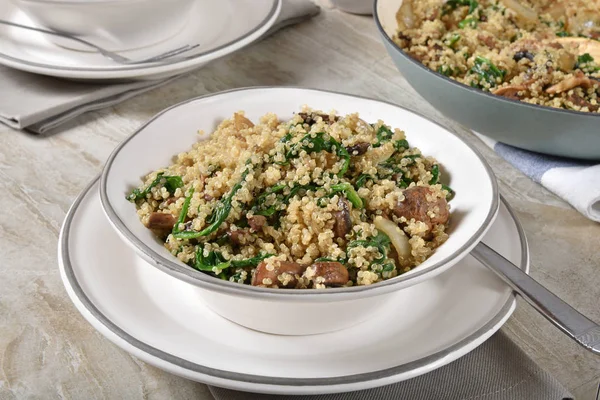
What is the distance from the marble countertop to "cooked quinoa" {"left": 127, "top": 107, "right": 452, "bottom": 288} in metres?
0.23

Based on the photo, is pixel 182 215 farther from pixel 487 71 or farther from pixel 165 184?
pixel 487 71

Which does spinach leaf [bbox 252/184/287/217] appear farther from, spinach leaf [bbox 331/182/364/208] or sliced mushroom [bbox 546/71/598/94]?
sliced mushroom [bbox 546/71/598/94]

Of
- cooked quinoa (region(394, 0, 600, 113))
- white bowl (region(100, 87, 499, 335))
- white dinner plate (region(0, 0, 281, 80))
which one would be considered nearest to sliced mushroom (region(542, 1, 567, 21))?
cooked quinoa (region(394, 0, 600, 113))

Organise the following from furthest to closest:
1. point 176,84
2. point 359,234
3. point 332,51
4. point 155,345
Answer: point 332,51, point 176,84, point 359,234, point 155,345

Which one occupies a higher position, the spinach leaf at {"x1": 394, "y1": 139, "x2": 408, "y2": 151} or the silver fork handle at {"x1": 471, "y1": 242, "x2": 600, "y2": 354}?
the spinach leaf at {"x1": 394, "y1": 139, "x2": 408, "y2": 151}

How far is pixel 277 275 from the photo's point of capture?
40.5 inches

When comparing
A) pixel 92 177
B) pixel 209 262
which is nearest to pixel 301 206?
pixel 209 262

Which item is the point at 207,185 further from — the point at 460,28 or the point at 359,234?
the point at 460,28

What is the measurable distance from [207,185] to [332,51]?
3.66ft

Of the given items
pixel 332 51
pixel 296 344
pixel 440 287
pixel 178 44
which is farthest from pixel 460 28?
pixel 296 344

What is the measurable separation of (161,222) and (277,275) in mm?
224

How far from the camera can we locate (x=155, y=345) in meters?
1.00

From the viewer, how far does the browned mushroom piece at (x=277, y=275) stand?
1.02 m

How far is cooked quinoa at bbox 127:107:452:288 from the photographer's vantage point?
1072mm
